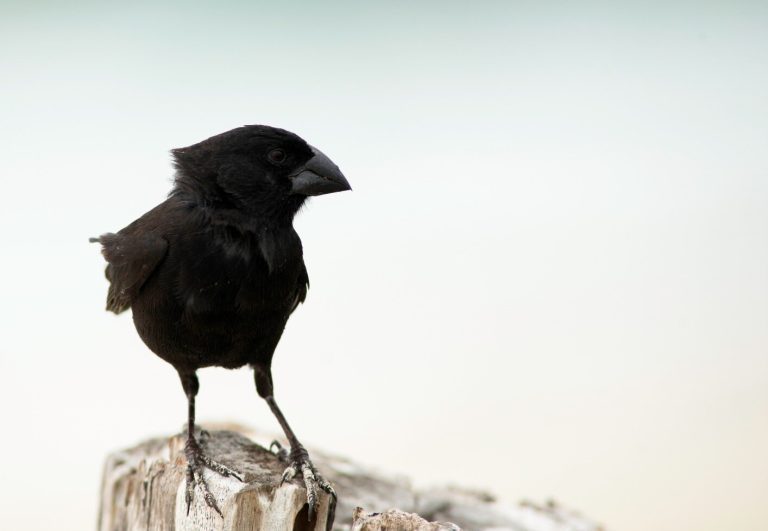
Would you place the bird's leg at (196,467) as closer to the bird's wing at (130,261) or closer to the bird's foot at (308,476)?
the bird's foot at (308,476)

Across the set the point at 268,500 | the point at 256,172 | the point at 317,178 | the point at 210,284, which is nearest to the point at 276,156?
the point at 256,172

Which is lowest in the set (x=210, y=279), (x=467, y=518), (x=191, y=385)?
(x=467, y=518)

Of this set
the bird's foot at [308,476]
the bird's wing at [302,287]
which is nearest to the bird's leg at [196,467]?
the bird's foot at [308,476]

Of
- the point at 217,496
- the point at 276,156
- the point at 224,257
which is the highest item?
the point at 276,156

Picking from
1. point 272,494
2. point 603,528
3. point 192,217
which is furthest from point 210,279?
point 603,528

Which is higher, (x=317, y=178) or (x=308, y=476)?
(x=317, y=178)

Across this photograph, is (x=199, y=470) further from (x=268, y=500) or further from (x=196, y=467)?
(x=268, y=500)

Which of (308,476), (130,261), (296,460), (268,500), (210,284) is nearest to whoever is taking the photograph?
(268,500)

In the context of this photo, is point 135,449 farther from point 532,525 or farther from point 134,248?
point 532,525
